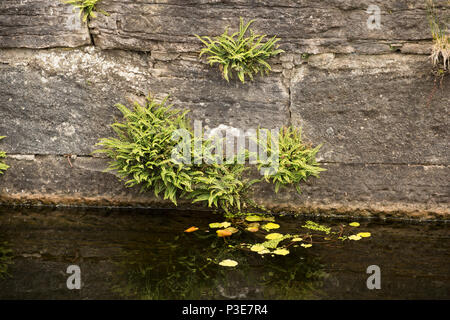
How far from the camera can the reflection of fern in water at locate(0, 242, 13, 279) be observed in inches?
145

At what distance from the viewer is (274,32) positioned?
445cm

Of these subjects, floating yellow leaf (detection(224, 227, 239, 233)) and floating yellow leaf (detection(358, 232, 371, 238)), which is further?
floating yellow leaf (detection(224, 227, 239, 233))

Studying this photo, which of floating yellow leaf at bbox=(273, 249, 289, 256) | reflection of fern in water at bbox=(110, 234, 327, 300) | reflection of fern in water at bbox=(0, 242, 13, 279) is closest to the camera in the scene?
reflection of fern in water at bbox=(110, 234, 327, 300)

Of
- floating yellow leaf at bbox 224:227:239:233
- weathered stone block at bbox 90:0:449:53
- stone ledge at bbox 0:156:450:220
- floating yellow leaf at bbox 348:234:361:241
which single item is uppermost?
weathered stone block at bbox 90:0:449:53

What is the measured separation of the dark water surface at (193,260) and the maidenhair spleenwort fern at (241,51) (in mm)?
1476

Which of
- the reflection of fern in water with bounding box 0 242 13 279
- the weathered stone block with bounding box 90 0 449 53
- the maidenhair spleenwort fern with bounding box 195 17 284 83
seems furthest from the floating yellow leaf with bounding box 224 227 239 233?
the reflection of fern in water with bounding box 0 242 13 279

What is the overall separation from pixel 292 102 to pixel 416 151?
127 cm

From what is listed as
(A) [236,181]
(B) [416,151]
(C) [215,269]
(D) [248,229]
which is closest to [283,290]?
(C) [215,269]

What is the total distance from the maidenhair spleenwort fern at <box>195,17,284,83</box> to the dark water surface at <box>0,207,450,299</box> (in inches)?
58.1

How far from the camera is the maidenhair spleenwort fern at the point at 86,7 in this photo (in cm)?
445

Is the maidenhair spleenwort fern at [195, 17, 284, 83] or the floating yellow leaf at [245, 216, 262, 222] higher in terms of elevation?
the maidenhair spleenwort fern at [195, 17, 284, 83]

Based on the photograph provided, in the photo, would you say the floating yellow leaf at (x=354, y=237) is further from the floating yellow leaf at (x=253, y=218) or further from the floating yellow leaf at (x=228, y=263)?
the floating yellow leaf at (x=228, y=263)

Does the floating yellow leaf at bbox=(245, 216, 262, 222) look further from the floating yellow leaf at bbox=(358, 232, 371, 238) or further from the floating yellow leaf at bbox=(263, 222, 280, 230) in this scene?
the floating yellow leaf at bbox=(358, 232, 371, 238)

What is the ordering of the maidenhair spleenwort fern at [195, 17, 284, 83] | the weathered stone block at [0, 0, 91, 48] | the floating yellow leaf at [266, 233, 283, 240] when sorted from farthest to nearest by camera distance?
the weathered stone block at [0, 0, 91, 48] < the maidenhair spleenwort fern at [195, 17, 284, 83] < the floating yellow leaf at [266, 233, 283, 240]
